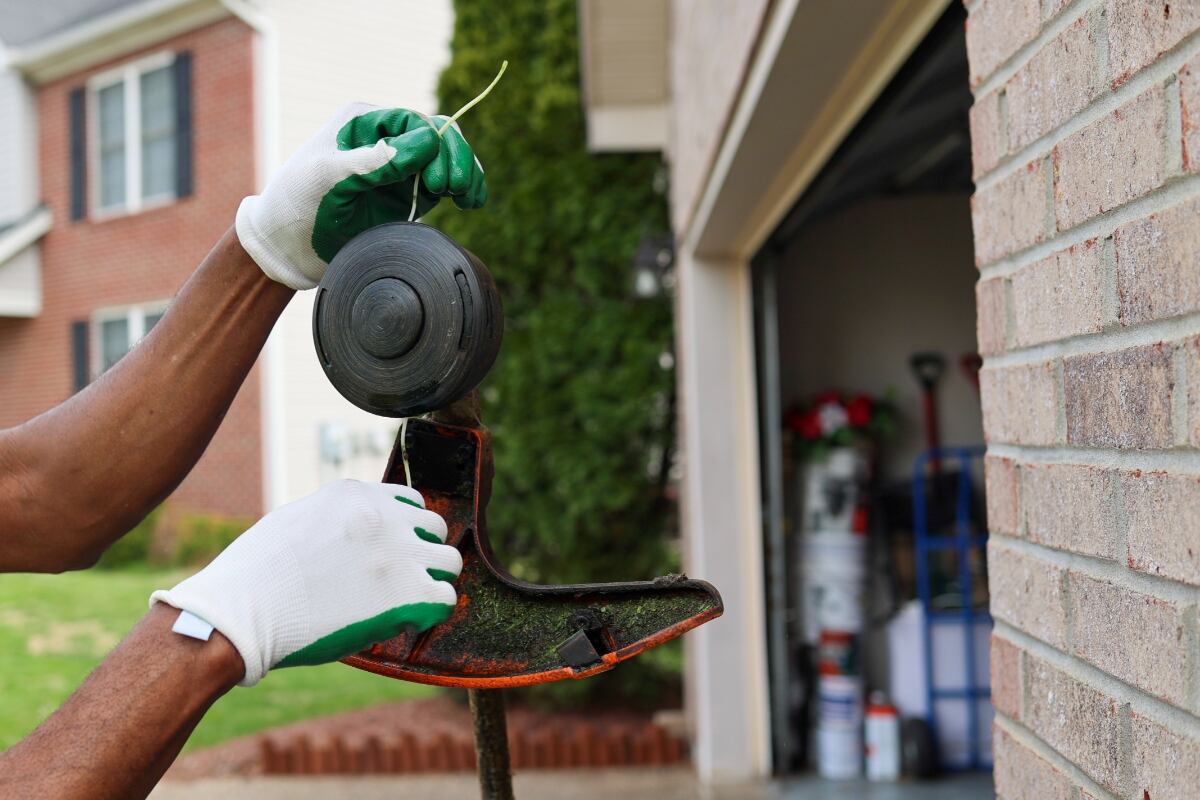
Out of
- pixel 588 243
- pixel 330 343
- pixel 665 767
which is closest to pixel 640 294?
pixel 588 243

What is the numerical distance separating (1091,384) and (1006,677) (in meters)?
0.48

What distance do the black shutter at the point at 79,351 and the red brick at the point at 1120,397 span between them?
12.9m

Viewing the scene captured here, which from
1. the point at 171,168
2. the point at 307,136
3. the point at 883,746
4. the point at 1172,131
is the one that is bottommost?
the point at 883,746

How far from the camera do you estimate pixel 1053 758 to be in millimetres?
1273

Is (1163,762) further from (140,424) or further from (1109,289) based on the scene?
(140,424)

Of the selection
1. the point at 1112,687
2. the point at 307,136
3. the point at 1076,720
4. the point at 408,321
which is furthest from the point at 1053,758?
the point at 307,136

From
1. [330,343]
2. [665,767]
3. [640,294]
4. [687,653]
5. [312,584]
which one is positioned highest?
[640,294]

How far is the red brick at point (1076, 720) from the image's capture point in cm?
110

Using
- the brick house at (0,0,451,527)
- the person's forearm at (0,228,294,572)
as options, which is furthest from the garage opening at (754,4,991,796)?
the brick house at (0,0,451,527)

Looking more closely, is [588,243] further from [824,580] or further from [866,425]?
[824,580]

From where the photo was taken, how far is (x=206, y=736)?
632 cm

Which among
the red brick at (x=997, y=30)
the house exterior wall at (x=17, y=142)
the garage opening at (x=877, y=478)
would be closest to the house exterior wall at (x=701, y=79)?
the garage opening at (x=877, y=478)

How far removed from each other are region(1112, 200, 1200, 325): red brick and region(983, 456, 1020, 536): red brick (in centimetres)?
38

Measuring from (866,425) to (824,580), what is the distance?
0.81 metres
